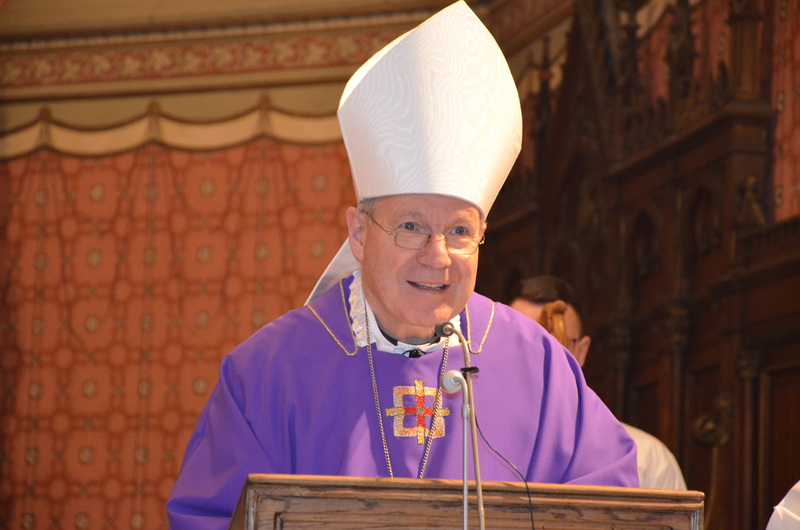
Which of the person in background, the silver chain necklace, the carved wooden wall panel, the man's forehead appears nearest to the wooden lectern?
the silver chain necklace

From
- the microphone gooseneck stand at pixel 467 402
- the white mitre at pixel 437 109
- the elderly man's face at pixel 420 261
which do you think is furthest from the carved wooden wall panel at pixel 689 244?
the microphone gooseneck stand at pixel 467 402

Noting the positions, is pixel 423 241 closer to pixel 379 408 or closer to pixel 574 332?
pixel 379 408

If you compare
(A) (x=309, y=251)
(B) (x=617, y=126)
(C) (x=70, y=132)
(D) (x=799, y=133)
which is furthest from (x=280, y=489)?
(C) (x=70, y=132)

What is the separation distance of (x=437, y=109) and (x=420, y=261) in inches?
17.4

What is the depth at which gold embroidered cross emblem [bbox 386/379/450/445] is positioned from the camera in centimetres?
273

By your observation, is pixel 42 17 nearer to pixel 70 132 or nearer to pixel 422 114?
pixel 70 132

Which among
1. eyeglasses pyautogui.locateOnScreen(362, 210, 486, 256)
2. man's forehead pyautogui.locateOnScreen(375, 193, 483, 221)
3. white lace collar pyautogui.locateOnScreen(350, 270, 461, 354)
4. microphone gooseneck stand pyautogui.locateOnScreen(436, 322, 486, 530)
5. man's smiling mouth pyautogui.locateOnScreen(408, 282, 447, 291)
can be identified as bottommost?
microphone gooseneck stand pyautogui.locateOnScreen(436, 322, 486, 530)

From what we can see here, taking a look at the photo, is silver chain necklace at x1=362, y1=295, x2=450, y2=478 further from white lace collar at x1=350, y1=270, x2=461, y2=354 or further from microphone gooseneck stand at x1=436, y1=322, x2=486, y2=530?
microphone gooseneck stand at x1=436, y1=322, x2=486, y2=530

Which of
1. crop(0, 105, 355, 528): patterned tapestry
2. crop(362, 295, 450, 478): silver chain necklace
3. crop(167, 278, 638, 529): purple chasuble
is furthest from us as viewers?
crop(0, 105, 355, 528): patterned tapestry

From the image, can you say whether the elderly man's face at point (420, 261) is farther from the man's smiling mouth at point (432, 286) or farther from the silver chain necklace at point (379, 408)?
the silver chain necklace at point (379, 408)

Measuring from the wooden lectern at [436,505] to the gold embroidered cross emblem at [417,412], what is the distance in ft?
2.41

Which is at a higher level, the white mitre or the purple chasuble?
the white mitre

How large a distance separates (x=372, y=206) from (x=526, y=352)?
1.64 ft

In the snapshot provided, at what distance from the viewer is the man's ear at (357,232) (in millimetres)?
2807
